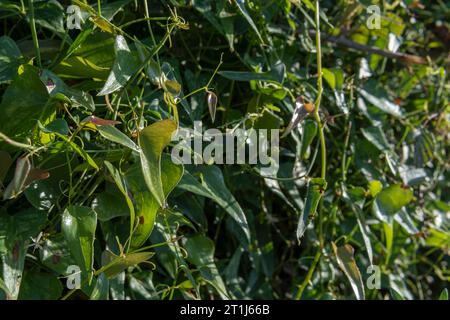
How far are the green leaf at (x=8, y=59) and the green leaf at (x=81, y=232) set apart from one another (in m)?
0.16

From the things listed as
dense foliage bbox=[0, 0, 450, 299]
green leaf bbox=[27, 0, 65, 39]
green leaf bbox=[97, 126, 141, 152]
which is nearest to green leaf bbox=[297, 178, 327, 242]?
dense foliage bbox=[0, 0, 450, 299]

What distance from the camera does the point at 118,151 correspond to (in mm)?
745

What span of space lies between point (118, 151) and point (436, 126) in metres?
0.68

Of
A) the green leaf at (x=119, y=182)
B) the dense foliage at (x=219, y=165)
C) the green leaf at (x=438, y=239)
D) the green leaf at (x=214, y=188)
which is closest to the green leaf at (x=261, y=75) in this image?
the dense foliage at (x=219, y=165)

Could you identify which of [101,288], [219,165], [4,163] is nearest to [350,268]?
[219,165]

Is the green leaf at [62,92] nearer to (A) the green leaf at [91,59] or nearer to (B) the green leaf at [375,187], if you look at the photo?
(A) the green leaf at [91,59]

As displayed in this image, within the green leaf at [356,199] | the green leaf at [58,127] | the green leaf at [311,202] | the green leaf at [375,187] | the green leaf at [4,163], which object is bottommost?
the green leaf at [356,199]

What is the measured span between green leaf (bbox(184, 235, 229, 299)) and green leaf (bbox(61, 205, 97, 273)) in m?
0.22

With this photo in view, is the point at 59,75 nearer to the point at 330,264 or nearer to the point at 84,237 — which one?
A: the point at 84,237

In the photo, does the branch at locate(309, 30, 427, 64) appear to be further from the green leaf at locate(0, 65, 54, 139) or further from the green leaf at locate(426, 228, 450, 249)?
the green leaf at locate(0, 65, 54, 139)

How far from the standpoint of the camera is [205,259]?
0.92 metres

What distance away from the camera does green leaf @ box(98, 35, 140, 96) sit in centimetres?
74

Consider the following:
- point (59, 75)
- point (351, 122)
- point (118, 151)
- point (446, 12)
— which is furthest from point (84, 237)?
point (446, 12)

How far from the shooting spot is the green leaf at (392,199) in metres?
Answer: 1.03
